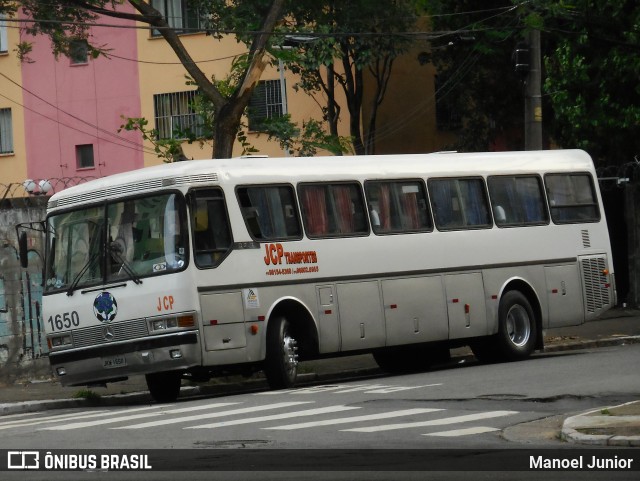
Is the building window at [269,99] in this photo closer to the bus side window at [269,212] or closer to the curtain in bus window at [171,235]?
the bus side window at [269,212]

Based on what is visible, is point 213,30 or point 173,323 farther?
point 213,30

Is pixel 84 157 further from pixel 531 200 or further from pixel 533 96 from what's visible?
pixel 531 200

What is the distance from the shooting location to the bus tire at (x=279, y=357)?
19.8 meters

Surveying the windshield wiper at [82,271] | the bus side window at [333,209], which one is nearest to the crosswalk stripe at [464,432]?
the bus side window at [333,209]

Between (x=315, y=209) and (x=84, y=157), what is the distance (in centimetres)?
2862

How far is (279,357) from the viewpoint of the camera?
1986 centimetres

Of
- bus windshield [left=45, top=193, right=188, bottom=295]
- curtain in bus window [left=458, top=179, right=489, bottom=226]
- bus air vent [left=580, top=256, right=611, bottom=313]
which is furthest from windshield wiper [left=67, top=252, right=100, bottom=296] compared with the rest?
bus air vent [left=580, top=256, right=611, bottom=313]

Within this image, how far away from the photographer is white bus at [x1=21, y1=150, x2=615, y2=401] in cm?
1912

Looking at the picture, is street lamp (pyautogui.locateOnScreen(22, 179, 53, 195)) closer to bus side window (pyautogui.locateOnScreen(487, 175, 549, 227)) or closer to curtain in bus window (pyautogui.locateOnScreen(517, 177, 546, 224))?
bus side window (pyautogui.locateOnScreen(487, 175, 549, 227))

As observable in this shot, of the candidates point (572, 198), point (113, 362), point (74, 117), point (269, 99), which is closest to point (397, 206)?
point (572, 198)

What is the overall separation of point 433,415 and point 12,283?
38.0 feet

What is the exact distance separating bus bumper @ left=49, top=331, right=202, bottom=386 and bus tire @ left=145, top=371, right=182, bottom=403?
1.06m

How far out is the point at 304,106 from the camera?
45.3 metres

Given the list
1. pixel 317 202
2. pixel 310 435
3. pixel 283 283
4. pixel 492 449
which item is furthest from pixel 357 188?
pixel 492 449
